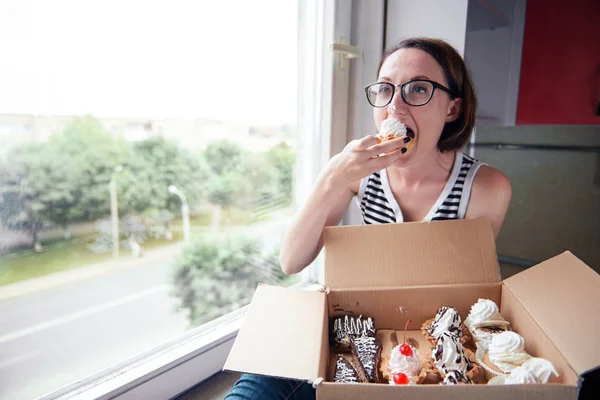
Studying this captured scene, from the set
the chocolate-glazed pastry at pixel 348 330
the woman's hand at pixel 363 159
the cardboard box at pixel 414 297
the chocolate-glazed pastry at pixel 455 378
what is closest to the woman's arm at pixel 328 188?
the woman's hand at pixel 363 159

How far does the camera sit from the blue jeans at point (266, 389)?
72 cm

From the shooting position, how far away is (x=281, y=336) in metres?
0.74

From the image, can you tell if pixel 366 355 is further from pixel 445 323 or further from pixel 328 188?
pixel 328 188

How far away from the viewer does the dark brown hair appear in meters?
1.02

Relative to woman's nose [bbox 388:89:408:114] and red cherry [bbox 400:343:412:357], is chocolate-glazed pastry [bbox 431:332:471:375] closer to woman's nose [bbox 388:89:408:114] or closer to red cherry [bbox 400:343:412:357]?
red cherry [bbox 400:343:412:357]

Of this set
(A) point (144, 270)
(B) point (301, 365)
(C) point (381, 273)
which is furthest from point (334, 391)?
(A) point (144, 270)

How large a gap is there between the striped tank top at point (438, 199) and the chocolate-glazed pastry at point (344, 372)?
43 centimetres

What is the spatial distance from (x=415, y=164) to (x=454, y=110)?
19 cm

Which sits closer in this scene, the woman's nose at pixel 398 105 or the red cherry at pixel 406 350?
the red cherry at pixel 406 350

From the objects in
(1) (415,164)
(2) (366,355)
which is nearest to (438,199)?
(1) (415,164)

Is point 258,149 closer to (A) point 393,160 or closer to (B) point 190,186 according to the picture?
(B) point 190,186

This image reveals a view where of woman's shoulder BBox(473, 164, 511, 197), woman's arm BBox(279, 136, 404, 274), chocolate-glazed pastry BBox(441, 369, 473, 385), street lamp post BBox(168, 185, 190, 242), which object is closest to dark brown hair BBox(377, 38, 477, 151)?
woman's shoulder BBox(473, 164, 511, 197)

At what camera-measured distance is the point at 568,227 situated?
1299 millimetres

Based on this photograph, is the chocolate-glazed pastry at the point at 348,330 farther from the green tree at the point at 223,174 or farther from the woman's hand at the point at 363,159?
the green tree at the point at 223,174
